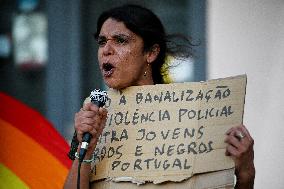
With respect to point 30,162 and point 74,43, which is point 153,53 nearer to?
point 30,162

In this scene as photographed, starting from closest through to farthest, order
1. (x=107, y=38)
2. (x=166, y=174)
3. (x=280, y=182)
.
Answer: (x=166, y=174)
(x=107, y=38)
(x=280, y=182)

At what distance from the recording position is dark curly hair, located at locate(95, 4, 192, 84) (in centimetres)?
344

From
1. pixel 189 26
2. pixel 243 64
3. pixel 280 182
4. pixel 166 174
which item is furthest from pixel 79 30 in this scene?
pixel 166 174

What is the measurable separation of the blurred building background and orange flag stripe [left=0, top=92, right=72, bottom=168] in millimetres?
1592

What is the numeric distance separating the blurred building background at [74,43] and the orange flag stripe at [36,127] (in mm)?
1592

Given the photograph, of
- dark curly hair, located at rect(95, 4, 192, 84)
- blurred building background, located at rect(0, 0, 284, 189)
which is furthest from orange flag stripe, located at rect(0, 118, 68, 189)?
blurred building background, located at rect(0, 0, 284, 189)

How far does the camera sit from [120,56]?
3348 millimetres

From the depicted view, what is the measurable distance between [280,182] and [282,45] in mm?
817

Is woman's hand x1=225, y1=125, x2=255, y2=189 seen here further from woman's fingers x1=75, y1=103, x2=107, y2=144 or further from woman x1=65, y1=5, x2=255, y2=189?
woman's fingers x1=75, y1=103, x2=107, y2=144

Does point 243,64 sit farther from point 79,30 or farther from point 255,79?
point 79,30

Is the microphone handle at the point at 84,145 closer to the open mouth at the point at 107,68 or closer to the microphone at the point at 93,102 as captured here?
the microphone at the point at 93,102

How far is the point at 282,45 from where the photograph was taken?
4.91 m

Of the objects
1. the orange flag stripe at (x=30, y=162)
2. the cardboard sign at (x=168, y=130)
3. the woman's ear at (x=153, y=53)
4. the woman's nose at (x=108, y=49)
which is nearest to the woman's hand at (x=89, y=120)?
the cardboard sign at (x=168, y=130)

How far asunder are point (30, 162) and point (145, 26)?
0.88 metres
